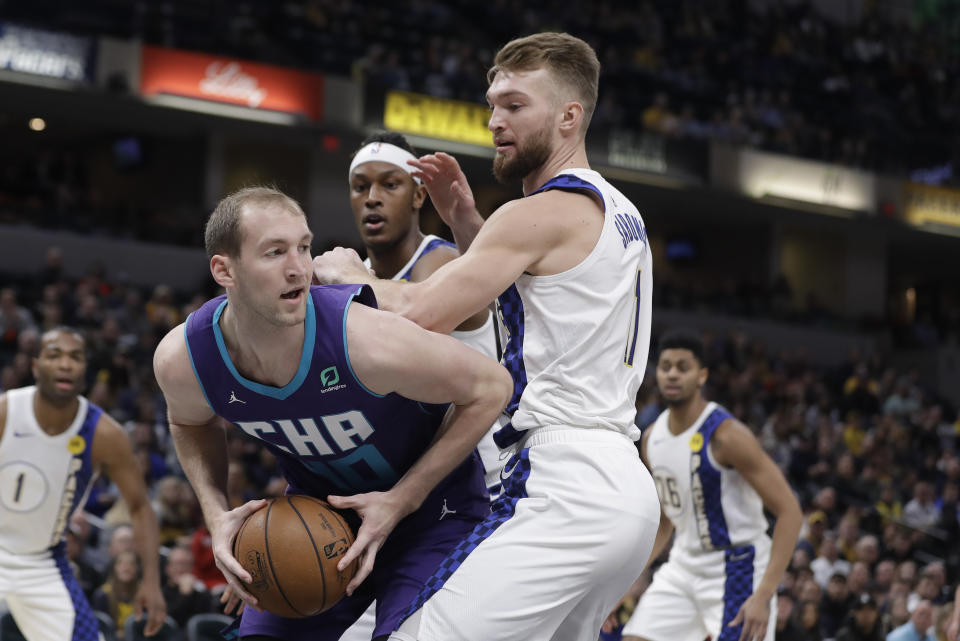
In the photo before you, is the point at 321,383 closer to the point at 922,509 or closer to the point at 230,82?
the point at 922,509

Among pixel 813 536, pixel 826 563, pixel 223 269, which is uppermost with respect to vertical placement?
pixel 223 269

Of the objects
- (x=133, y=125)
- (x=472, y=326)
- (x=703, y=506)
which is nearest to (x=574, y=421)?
(x=472, y=326)

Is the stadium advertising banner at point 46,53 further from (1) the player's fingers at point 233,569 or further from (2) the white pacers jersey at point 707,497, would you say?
(1) the player's fingers at point 233,569

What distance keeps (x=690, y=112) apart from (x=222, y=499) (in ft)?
69.0

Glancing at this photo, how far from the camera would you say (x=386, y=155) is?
4887mm

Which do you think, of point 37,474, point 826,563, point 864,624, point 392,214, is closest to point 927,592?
point 864,624

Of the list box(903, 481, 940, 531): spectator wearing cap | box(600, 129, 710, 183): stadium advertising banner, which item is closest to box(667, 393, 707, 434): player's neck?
box(903, 481, 940, 531): spectator wearing cap

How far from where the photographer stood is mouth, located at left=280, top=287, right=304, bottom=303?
318 cm

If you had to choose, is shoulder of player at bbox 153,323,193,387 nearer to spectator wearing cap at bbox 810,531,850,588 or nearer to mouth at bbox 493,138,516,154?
mouth at bbox 493,138,516,154

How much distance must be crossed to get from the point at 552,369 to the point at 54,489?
3788 millimetres

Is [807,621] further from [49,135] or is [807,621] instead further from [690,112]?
[49,135]

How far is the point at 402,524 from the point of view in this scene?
3604mm

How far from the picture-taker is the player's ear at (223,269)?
128 inches

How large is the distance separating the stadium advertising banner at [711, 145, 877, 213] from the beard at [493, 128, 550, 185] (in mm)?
20476
